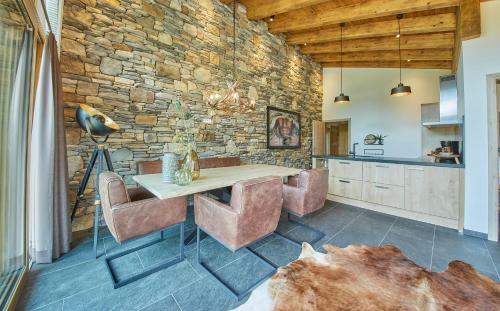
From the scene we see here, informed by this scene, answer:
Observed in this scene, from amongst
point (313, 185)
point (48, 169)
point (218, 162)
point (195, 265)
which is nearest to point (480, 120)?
point (313, 185)

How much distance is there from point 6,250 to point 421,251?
3832 millimetres

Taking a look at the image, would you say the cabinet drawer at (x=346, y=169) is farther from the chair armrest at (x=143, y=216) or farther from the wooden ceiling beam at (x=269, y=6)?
the chair armrest at (x=143, y=216)

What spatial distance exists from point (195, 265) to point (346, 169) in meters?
3.16

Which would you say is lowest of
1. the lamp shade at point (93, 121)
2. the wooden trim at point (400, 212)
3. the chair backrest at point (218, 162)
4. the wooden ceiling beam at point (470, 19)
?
the wooden trim at point (400, 212)

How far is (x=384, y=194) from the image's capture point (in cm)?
338

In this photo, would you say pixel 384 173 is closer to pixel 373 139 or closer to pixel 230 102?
pixel 373 139

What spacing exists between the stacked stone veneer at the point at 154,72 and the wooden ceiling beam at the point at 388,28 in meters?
1.13

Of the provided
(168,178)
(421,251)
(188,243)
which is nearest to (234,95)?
(168,178)

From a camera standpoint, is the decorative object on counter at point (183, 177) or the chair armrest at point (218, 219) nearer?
the chair armrest at point (218, 219)

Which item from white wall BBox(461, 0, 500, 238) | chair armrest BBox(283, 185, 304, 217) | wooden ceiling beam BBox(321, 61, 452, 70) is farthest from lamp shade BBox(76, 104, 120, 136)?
wooden ceiling beam BBox(321, 61, 452, 70)

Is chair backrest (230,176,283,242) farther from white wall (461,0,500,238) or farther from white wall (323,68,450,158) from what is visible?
white wall (323,68,450,158)

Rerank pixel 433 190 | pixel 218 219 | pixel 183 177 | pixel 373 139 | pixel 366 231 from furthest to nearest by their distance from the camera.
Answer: pixel 373 139
pixel 433 190
pixel 366 231
pixel 183 177
pixel 218 219

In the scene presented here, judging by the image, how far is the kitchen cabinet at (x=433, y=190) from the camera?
276cm

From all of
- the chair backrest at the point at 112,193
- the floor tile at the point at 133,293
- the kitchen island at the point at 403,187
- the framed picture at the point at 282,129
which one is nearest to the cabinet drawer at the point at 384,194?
the kitchen island at the point at 403,187
